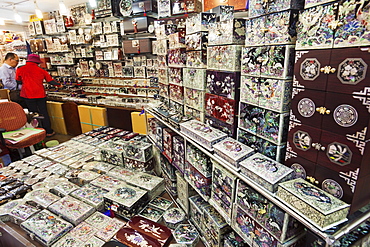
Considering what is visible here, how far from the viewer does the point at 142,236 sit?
6.09 feet

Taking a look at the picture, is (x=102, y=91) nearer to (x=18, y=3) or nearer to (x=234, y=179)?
(x=18, y=3)

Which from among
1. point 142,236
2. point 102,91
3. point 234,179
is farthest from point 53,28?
point 234,179

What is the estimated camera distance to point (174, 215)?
2.14 meters

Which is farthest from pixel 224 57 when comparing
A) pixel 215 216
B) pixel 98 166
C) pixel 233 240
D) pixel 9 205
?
pixel 9 205

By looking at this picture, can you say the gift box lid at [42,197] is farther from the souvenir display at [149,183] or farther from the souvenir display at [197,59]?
the souvenir display at [197,59]

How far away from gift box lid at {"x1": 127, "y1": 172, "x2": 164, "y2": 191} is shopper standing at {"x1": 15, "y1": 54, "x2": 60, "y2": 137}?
4.59 metres

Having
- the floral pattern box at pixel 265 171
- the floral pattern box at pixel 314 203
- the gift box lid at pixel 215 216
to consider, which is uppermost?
the floral pattern box at pixel 265 171

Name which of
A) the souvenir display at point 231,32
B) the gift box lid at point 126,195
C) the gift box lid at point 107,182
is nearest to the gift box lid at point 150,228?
the gift box lid at point 126,195

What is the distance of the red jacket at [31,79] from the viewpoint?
5.37 meters

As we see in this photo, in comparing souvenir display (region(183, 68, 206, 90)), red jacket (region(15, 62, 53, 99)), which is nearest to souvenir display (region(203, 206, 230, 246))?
souvenir display (region(183, 68, 206, 90))

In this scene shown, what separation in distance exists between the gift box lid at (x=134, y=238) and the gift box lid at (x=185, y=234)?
0.18m

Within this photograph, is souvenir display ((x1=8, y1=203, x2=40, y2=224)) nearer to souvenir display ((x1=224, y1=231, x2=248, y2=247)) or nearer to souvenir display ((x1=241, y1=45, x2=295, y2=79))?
souvenir display ((x1=224, y1=231, x2=248, y2=247))

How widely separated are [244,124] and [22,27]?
10.2 m

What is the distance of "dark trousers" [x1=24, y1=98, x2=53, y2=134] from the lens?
5689 millimetres
